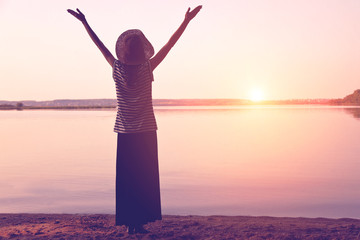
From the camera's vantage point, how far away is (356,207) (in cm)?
847

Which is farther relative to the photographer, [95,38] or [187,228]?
[187,228]

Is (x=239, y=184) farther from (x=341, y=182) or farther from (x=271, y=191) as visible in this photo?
(x=341, y=182)

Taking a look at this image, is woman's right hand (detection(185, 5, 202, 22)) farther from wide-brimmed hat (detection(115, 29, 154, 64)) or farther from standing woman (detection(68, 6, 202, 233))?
wide-brimmed hat (detection(115, 29, 154, 64))

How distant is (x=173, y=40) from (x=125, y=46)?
0.64m

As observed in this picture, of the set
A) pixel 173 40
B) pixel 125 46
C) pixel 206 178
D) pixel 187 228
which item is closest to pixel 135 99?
pixel 125 46

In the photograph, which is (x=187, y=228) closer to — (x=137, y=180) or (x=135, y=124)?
(x=137, y=180)

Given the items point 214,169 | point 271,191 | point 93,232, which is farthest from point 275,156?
point 93,232

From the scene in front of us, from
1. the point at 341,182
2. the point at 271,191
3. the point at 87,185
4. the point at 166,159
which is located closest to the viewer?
the point at 271,191

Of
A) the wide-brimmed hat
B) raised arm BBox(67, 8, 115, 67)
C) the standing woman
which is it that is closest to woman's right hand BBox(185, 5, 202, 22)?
the standing woman

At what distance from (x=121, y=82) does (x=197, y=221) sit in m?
2.46

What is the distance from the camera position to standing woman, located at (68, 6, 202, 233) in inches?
215

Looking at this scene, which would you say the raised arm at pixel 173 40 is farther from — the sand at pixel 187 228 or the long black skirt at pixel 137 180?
the sand at pixel 187 228

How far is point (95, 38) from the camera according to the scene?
5.61 meters

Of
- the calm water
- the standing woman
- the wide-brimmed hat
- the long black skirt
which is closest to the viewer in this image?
the wide-brimmed hat
